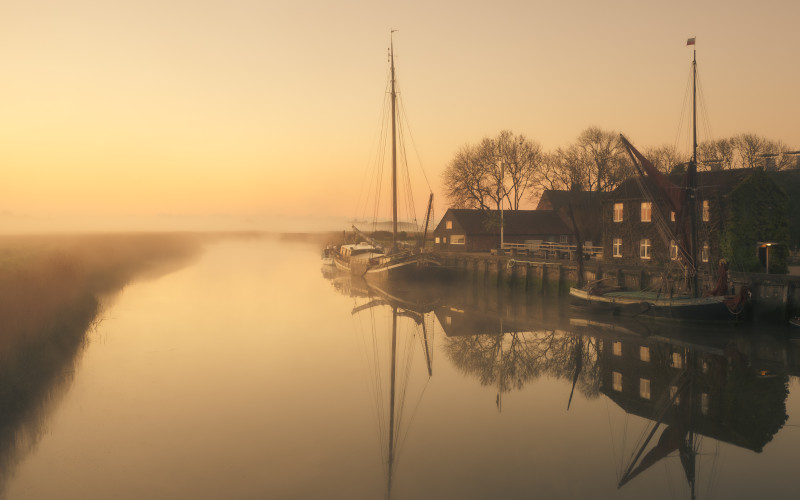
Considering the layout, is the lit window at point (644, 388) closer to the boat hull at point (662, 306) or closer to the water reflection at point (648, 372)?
the water reflection at point (648, 372)

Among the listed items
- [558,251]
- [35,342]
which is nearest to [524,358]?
[35,342]

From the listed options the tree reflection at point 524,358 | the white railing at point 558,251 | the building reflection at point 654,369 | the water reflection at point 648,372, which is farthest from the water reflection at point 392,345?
the white railing at point 558,251

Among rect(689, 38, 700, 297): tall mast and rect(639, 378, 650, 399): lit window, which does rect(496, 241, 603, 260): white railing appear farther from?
rect(639, 378, 650, 399): lit window

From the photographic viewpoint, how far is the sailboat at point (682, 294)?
27.2 m

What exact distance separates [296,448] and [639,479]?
7.70m

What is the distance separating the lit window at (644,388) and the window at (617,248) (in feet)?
83.8

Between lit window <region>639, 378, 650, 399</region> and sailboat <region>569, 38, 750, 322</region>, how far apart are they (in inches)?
434

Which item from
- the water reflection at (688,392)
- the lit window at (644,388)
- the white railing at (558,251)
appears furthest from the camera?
the white railing at (558,251)

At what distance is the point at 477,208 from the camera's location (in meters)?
68.6

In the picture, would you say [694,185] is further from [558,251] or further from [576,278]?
[558,251]

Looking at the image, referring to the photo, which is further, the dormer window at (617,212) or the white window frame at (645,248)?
the dormer window at (617,212)

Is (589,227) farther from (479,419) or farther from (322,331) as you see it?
(479,419)

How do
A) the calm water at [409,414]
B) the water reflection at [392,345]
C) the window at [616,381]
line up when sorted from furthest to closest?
the window at [616,381], the water reflection at [392,345], the calm water at [409,414]

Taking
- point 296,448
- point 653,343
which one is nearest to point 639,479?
point 296,448
